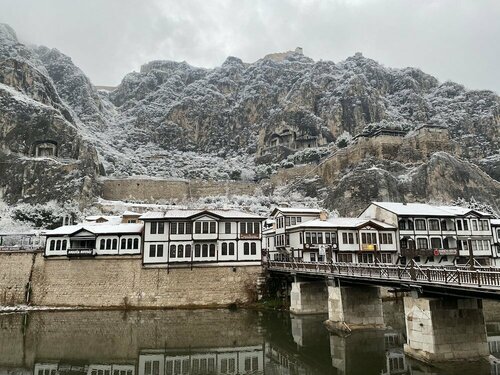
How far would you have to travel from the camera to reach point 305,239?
44.0m

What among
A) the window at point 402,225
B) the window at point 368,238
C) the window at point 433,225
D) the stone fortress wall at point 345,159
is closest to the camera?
the window at point 368,238

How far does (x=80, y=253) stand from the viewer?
1601 inches

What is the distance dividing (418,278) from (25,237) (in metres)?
53.0

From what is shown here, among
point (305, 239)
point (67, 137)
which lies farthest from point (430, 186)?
point (67, 137)

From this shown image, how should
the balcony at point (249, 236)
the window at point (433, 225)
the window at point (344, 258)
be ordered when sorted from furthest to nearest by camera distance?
the window at point (433, 225), the window at point (344, 258), the balcony at point (249, 236)

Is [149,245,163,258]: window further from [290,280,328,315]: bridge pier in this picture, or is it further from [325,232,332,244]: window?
[325,232,332,244]: window

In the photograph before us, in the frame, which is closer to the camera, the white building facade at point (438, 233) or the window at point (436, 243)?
the white building facade at point (438, 233)

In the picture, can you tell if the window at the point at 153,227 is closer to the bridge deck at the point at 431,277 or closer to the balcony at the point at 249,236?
the balcony at the point at 249,236

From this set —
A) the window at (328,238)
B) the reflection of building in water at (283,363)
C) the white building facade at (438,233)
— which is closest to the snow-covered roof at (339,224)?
the window at (328,238)

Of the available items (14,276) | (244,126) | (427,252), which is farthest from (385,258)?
(244,126)

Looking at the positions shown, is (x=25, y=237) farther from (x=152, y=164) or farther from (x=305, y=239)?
(x=152, y=164)

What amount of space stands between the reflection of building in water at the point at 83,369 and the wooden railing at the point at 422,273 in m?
16.4

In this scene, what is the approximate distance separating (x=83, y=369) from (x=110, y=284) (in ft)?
58.2

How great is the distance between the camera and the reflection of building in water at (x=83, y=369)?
2269 centimetres
